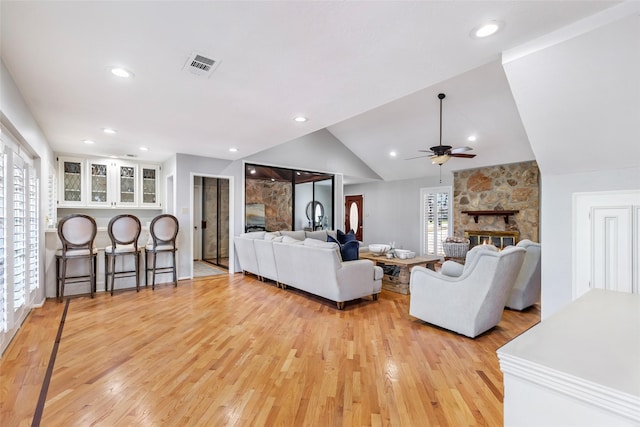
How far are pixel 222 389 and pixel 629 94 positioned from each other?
3336 millimetres

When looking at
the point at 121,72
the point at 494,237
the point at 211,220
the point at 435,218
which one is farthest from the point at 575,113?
the point at 211,220

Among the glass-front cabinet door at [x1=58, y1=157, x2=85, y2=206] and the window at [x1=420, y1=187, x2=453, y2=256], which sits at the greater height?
the glass-front cabinet door at [x1=58, y1=157, x2=85, y2=206]

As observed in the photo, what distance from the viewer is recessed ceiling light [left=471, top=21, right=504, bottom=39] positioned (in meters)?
1.79

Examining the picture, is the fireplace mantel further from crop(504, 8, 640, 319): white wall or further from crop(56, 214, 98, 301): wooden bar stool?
crop(56, 214, 98, 301): wooden bar stool

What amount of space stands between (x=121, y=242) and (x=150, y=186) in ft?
7.49

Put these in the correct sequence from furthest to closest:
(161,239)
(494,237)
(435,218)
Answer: (435,218) → (494,237) → (161,239)

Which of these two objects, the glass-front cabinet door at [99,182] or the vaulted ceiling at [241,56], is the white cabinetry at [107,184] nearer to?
the glass-front cabinet door at [99,182]

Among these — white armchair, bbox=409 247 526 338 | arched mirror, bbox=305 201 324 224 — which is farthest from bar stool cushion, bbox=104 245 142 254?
white armchair, bbox=409 247 526 338

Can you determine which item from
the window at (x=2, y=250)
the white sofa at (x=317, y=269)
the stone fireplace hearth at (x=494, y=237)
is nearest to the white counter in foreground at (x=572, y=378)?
the white sofa at (x=317, y=269)

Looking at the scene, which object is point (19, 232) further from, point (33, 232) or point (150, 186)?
point (150, 186)

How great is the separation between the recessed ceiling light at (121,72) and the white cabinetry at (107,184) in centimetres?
447

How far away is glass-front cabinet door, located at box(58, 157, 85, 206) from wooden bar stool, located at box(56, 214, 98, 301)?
1.83m

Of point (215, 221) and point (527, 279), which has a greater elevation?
point (215, 221)

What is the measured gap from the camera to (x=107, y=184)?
6.10 m
